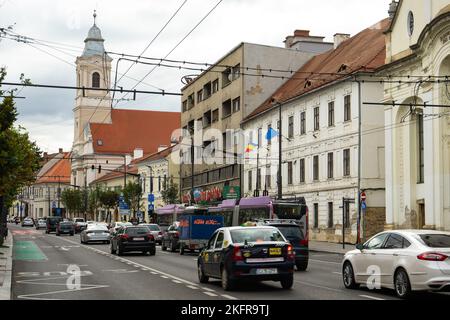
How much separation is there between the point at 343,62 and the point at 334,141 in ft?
22.2

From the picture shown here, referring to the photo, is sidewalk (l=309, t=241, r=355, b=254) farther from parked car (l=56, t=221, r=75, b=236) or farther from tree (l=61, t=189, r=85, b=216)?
tree (l=61, t=189, r=85, b=216)

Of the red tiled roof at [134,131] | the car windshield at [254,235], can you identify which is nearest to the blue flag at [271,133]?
the car windshield at [254,235]

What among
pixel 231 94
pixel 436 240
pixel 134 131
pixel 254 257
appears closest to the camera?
pixel 436 240

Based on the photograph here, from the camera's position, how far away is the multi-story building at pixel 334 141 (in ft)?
152

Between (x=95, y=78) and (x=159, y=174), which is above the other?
(x=95, y=78)

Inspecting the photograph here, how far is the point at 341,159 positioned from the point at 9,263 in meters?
25.8

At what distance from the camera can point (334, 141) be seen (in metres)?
49.5

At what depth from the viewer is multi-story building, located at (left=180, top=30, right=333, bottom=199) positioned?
6694 centimetres

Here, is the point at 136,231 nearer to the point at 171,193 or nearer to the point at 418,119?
the point at 418,119

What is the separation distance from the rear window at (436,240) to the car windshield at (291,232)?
1038cm

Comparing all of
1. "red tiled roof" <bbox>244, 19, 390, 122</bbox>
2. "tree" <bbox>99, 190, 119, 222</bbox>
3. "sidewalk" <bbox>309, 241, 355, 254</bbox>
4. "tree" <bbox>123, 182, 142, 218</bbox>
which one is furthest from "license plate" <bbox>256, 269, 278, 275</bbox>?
"tree" <bbox>99, 190, 119, 222</bbox>

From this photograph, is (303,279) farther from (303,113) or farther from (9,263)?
(303,113)

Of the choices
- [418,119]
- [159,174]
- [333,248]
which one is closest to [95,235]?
[333,248]
